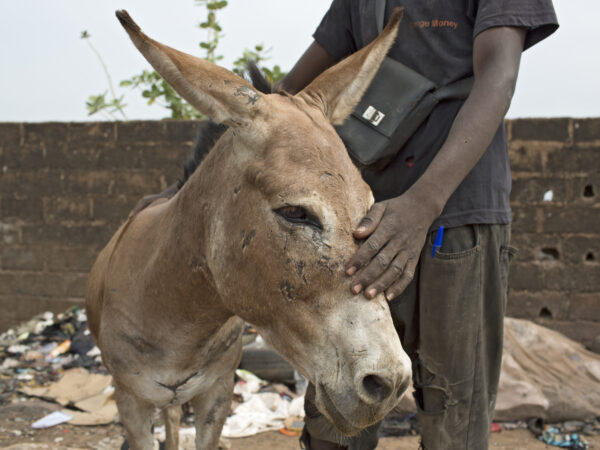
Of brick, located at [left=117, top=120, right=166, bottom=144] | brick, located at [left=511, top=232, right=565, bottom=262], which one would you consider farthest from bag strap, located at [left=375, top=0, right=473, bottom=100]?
brick, located at [left=117, top=120, right=166, bottom=144]

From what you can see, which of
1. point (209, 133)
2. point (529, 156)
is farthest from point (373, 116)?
point (529, 156)

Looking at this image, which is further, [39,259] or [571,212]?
[39,259]

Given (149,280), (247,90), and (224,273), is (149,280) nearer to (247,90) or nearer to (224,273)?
(224,273)

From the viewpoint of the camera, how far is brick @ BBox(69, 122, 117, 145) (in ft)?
19.9

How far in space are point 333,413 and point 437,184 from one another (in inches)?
30.2

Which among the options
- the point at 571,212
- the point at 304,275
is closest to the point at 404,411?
the point at 571,212

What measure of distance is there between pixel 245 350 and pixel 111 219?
7.62ft

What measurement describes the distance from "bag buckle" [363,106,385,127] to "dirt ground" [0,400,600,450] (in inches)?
118

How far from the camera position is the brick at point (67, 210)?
6172mm

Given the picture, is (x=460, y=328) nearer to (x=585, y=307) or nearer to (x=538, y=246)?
(x=538, y=246)

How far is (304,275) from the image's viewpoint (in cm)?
146

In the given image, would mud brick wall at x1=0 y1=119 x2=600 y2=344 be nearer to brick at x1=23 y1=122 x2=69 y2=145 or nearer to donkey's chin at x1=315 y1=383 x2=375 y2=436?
brick at x1=23 y1=122 x2=69 y2=145

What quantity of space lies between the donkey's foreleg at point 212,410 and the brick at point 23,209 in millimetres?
4488

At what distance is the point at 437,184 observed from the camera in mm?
1665
